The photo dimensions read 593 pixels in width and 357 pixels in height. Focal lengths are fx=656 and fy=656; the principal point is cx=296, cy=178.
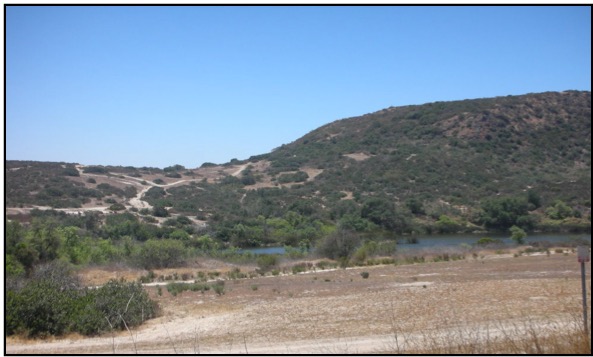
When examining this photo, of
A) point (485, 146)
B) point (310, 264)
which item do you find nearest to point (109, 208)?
point (310, 264)

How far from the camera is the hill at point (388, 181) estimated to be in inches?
2440

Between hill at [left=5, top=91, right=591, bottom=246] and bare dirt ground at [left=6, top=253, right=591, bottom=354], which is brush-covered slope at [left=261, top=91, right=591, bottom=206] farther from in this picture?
bare dirt ground at [left=6, top=253, right=591, bottom=354]

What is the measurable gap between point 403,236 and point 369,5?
53.8m

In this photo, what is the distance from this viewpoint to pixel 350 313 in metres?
18.8

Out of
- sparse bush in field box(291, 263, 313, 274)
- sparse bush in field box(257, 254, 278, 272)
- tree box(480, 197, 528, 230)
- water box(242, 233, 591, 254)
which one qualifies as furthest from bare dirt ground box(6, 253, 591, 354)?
tree box(480, 197, 528, 230)

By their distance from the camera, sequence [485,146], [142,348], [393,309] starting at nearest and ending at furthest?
1. [142,348]
2. [393,309]
3. [485,146]

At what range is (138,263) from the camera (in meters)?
39.0

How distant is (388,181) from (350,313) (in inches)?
2422

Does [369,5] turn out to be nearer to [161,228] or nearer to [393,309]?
[393,309]

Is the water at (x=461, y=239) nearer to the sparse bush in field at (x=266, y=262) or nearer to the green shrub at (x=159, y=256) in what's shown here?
the sparse bush in field at (x=266, y=262)

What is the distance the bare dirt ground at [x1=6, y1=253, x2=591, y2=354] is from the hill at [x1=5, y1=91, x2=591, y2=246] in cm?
2994

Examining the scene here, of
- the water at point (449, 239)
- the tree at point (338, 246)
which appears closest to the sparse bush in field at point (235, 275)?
the tree at point (338, 246)

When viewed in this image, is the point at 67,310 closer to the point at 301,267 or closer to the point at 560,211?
the point at 301,267

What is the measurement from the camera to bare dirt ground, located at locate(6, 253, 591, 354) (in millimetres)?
13352
